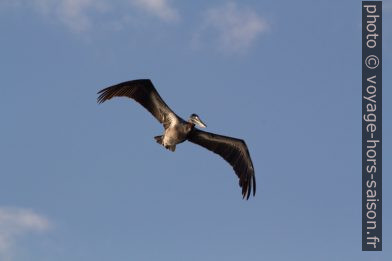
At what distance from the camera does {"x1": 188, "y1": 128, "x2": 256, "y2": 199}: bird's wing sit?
395 feet

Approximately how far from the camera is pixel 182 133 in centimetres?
11975

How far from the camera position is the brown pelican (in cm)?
11956

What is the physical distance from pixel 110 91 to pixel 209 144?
3.77 metres

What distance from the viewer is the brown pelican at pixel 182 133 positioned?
11956cm

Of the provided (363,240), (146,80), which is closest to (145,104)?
(146,80)

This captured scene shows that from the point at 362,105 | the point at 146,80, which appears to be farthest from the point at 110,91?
the point at 362,105

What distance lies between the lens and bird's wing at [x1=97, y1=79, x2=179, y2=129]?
392 feet

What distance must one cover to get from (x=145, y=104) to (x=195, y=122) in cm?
172

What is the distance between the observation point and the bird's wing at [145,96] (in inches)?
4707

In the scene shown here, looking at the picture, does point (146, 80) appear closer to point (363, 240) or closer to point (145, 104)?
point (145, 104)

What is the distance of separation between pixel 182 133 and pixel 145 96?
1699 mm

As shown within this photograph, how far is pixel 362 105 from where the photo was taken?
121938 mm

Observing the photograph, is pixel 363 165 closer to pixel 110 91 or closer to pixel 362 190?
pixel 362 190

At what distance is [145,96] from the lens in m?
120
